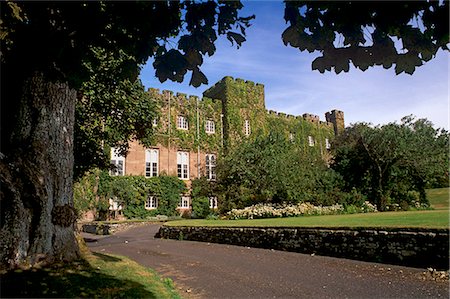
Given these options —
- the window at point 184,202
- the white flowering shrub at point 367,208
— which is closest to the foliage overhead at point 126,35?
the white flowering shrub at point 367,208

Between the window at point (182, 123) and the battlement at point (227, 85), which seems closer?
the window at point (182, 123)

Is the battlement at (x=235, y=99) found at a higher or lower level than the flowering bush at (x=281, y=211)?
higher

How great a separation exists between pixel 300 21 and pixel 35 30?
2.80 meters

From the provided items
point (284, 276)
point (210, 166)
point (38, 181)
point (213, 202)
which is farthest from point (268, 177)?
point (38, 181)

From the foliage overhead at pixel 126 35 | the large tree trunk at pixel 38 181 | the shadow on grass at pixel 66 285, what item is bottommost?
the shadow on grass at pixel 66 285

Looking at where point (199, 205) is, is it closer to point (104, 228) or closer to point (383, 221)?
point (104, 228)

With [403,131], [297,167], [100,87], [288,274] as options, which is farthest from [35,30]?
[403,131]

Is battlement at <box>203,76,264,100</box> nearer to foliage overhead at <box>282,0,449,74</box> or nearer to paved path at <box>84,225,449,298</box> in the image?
paved path at <box>84,225,449,298</box>

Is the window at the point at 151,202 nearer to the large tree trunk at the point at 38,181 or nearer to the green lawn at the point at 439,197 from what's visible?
the large tree trunk at the point at 38,181

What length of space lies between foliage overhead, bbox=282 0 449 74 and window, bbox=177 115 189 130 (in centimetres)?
3232

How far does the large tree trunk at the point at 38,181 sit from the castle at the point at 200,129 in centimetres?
2406

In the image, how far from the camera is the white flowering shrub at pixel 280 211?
2167 cm

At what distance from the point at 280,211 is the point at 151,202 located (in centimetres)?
1400

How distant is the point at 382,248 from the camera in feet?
32.4
